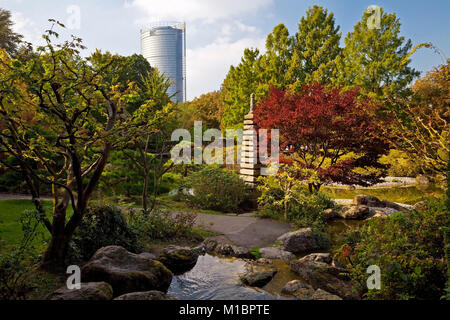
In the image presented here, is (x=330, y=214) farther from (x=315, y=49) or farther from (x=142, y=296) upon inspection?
(x=315, y=49)

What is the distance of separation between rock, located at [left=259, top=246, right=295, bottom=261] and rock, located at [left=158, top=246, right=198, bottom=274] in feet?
4.58

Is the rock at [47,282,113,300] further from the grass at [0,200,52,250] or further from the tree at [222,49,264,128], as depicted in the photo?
the tree at [222,49,264,128]

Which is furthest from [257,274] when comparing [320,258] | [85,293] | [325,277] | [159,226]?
[159,226]

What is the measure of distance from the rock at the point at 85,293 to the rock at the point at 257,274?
2.02m

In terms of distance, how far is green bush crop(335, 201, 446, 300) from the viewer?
3.56 metres

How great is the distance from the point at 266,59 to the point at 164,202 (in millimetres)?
17509

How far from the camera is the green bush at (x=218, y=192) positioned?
10084 millimetres

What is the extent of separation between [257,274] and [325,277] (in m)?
1.02

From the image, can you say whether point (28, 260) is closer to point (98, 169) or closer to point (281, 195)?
point (98, 169)

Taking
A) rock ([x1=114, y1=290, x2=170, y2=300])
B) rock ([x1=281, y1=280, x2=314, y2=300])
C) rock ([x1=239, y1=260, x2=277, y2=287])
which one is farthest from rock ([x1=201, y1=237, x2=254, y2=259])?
rock ([x1=114, y1=290, x2=170, y2=300])

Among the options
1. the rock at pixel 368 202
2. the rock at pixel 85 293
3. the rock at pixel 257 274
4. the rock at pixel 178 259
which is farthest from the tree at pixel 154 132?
the rock at pixel 368 202

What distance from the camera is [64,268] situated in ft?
14.3

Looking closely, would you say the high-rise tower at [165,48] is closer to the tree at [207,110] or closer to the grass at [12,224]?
the tree at [207,110]

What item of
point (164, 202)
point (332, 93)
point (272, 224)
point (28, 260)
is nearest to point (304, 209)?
point (272, 224)
